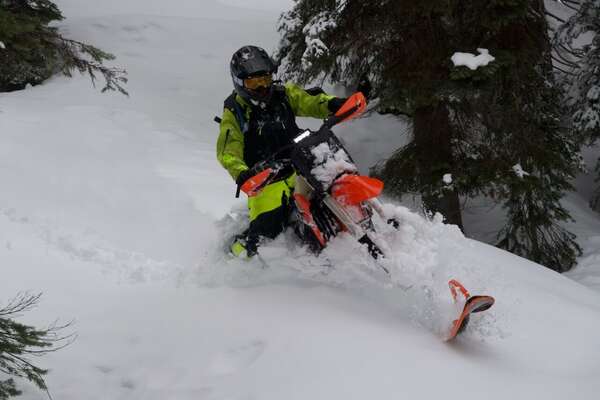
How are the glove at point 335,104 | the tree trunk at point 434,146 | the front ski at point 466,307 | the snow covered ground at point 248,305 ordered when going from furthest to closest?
1. the tree trunk at point 434,146
2. the glove at point 335,104
3. the front ski at point 466,307
4. the snow covered ground at point 248,305

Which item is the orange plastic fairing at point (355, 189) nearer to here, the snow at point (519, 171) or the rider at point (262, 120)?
the rider at point (262, 120)

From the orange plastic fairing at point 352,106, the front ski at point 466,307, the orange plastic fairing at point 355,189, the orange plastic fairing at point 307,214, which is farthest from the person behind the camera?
the orange plastic fairing at point 307,214

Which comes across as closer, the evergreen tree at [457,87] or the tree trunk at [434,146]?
the evergreen tree at [457,87]

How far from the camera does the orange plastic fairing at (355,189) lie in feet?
14.2

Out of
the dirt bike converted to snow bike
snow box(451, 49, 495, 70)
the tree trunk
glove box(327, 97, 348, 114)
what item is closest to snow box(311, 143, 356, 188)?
the dirt bike converted to snow bike

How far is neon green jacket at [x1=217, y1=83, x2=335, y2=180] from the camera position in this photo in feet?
16.6

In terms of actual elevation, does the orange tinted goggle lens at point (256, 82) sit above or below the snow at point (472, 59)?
below

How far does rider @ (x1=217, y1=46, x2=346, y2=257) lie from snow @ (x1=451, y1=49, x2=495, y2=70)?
158 inches

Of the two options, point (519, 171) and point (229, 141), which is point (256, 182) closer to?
point (229, 141)

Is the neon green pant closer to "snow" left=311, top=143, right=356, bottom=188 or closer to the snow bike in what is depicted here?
the snow bike

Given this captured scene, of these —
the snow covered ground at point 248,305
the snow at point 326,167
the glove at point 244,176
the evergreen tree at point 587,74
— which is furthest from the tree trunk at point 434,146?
the glove at point 244,176

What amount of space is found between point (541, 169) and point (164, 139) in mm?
7767

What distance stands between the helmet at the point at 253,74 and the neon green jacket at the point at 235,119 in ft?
0.63

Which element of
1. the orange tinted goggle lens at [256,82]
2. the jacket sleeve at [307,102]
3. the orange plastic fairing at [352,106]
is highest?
the orange plastic fairing at [352,106]
